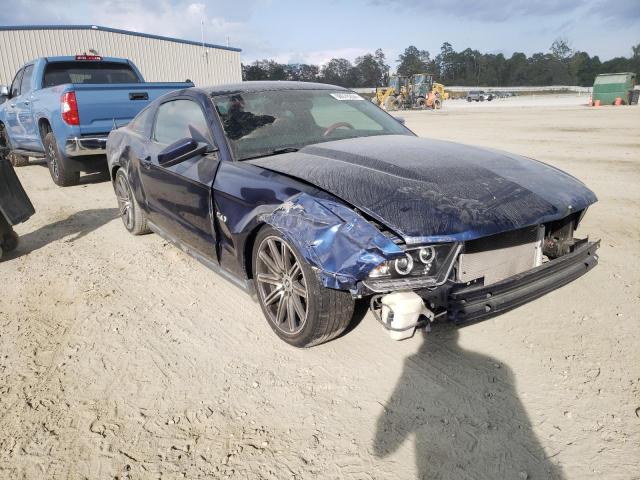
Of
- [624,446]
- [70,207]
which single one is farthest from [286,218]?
[70,207]

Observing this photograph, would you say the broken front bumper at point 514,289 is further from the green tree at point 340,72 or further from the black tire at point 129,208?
the green tree at point 340,72

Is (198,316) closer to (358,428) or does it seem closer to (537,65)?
(358,428)

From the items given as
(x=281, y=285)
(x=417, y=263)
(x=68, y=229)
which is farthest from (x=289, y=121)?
(x=68, y=229)

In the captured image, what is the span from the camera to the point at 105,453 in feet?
6.89

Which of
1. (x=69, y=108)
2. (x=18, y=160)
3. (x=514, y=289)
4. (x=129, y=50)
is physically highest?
(x=129, y=50)

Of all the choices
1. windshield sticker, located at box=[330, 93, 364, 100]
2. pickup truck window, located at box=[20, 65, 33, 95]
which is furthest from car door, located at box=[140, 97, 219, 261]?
pickup truck window, located at box=[20, 65, 33, 95]

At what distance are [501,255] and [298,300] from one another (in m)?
1.18

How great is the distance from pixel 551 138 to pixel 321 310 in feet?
41.6

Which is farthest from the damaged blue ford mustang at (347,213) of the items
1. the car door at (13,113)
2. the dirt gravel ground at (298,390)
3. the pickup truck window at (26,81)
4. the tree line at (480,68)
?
the tree line at (480,68)

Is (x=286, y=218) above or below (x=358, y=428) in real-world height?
above

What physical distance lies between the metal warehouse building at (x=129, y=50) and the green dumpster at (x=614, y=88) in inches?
1008

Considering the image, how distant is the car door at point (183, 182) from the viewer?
10.9 feet

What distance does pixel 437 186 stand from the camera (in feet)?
8.46

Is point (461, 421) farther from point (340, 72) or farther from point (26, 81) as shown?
point (340, 72)
